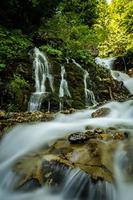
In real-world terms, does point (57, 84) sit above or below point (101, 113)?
above

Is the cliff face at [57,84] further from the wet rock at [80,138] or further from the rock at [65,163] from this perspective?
the rock at [65,163]

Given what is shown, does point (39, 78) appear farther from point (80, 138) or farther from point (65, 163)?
point (65, 163)

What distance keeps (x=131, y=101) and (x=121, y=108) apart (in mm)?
472

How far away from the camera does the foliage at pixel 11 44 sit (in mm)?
10773

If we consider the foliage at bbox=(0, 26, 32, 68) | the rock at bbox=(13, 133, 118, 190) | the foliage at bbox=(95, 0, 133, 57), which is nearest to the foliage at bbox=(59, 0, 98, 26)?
the foliage at bbox=(95, 0, 133, 57)

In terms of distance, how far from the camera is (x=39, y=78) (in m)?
10.7

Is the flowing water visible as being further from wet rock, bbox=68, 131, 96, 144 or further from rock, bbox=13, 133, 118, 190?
wet rock, bbox=68, 131, 96, 144

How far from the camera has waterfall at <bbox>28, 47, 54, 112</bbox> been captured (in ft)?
32.1

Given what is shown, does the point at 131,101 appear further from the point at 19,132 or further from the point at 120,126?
the point at 19,132

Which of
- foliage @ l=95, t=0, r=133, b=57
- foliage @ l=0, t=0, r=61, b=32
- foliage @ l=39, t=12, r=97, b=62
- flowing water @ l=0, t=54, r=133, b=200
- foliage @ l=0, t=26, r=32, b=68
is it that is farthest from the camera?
foliage @ l=95, t=0, r=133, b=57

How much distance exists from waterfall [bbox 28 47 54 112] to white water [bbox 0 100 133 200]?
1573 mm

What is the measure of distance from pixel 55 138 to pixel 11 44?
Result: 5.96 metres

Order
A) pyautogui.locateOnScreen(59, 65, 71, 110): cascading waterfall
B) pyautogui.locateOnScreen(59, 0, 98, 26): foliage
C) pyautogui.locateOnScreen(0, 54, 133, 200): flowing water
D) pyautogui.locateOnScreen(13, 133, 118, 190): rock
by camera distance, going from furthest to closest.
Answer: pyautogui.locateOnScreen(59, 0, 98, 26): foliage
pyautogui.locateOnScreen(59, 65, 71, 110): cascading waterfall
pyautogui.locateOnScreen(13, 133, 118, 190): rock
pyautogui.locateOnScreen(0, 54, 133, 200): flowing water

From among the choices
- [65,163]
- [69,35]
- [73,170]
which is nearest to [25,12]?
[69,35]
